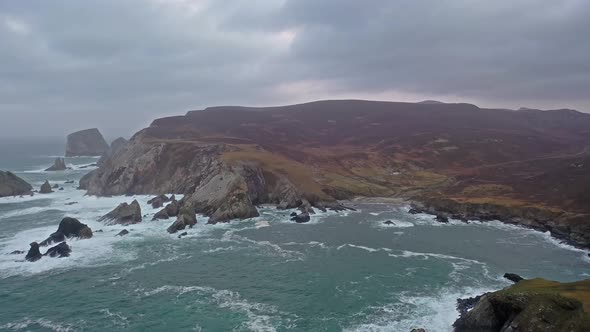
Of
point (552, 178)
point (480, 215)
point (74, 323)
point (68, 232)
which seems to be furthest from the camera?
point (552, 178)

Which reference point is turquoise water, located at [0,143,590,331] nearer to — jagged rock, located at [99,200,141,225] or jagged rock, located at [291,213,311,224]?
jagged rock, located at [99,200,141,225]

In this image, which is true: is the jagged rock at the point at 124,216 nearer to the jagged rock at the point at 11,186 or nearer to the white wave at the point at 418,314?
the jagged rock at the point at 11,186

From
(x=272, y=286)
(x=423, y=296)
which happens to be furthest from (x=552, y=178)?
(x=272, y=286)

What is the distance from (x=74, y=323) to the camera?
3669cm

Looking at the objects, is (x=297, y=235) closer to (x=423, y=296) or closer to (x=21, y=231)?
(x=423, y=296)

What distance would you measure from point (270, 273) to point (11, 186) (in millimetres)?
91994

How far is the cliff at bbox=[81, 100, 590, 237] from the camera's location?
85.4 meters

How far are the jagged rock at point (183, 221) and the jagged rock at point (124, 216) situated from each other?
8.79 meters

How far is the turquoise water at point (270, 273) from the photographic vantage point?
122 feet

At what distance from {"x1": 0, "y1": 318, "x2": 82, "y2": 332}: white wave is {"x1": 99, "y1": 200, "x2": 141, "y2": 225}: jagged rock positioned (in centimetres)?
3718

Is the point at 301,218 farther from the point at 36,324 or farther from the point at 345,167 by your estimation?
the point at 345,167

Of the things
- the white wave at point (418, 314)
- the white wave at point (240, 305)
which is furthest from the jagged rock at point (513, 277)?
the white wave at point (240, 305)

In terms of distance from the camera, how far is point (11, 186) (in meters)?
108

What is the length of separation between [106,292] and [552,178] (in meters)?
98.2
